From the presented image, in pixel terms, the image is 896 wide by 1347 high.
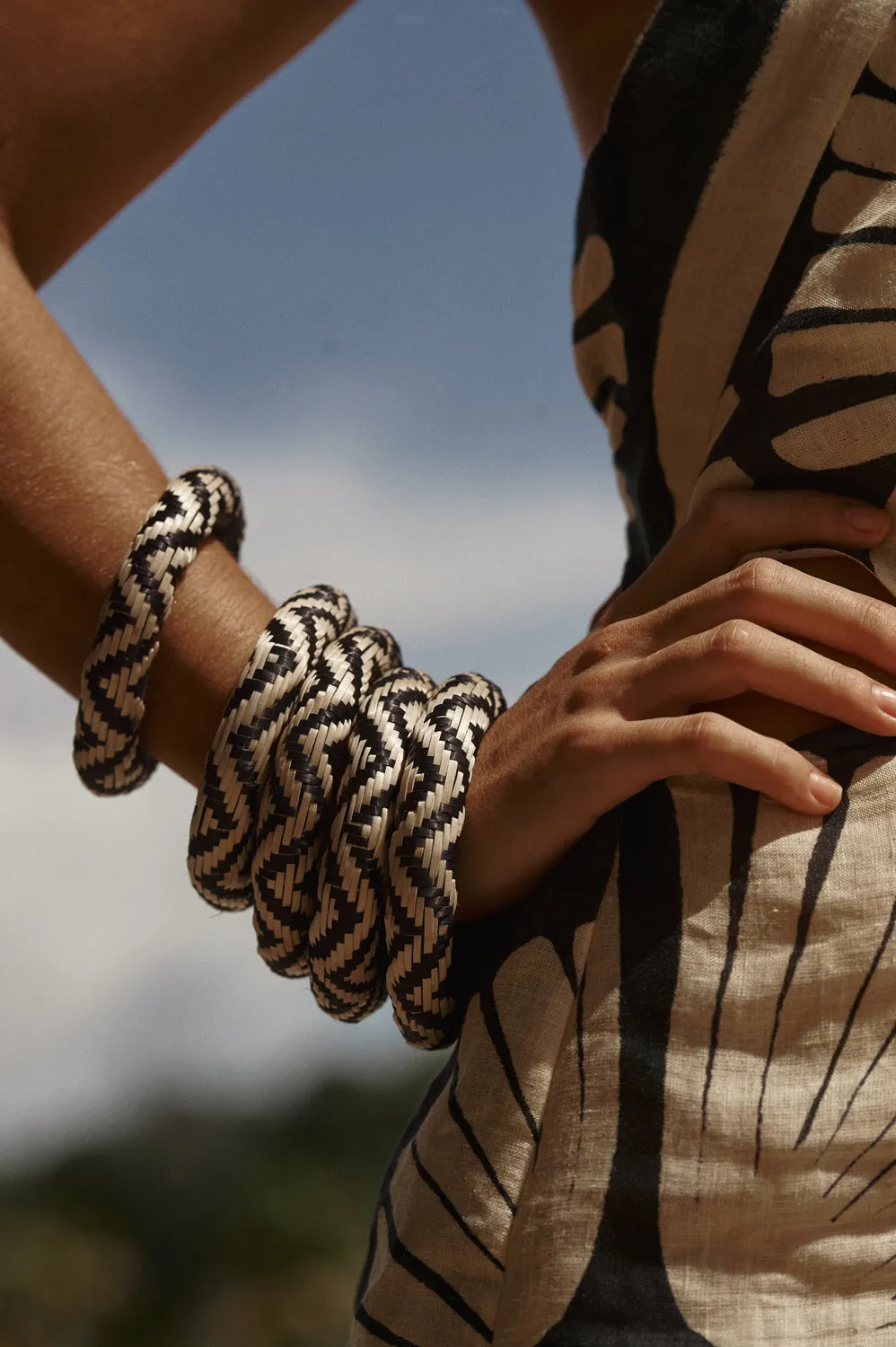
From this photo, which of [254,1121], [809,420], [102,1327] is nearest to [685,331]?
[809,420]

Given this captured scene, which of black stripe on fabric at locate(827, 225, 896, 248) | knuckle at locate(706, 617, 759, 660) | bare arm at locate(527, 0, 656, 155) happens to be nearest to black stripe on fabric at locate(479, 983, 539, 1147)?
knuckle at locate(706, 617, 759, 660)

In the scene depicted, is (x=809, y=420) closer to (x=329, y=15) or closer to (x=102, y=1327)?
(x=329, y=15)

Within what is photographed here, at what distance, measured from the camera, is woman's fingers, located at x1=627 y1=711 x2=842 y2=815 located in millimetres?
617

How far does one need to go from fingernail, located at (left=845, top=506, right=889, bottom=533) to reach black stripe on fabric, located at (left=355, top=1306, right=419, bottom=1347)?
0.49m

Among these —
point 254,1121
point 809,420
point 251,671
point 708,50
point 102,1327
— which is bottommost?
point 102,1327

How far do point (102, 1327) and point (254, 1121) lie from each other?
4.92 m

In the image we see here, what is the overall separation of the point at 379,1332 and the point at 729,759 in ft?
1.18

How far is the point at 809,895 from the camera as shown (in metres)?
0.61

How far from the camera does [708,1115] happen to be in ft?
1.96

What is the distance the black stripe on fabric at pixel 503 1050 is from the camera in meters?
0.63

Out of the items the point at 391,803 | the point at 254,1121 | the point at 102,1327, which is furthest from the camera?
the point at 254,1121

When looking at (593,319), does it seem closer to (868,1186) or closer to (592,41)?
(592,41)

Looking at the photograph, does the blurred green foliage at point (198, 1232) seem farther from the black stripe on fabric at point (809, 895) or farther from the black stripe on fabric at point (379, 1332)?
the black stripe on fabric at point (809, 895)

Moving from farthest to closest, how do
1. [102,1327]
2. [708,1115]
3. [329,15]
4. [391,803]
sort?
[102,1327] < [329,15] < [391,803] < [708,1115]
